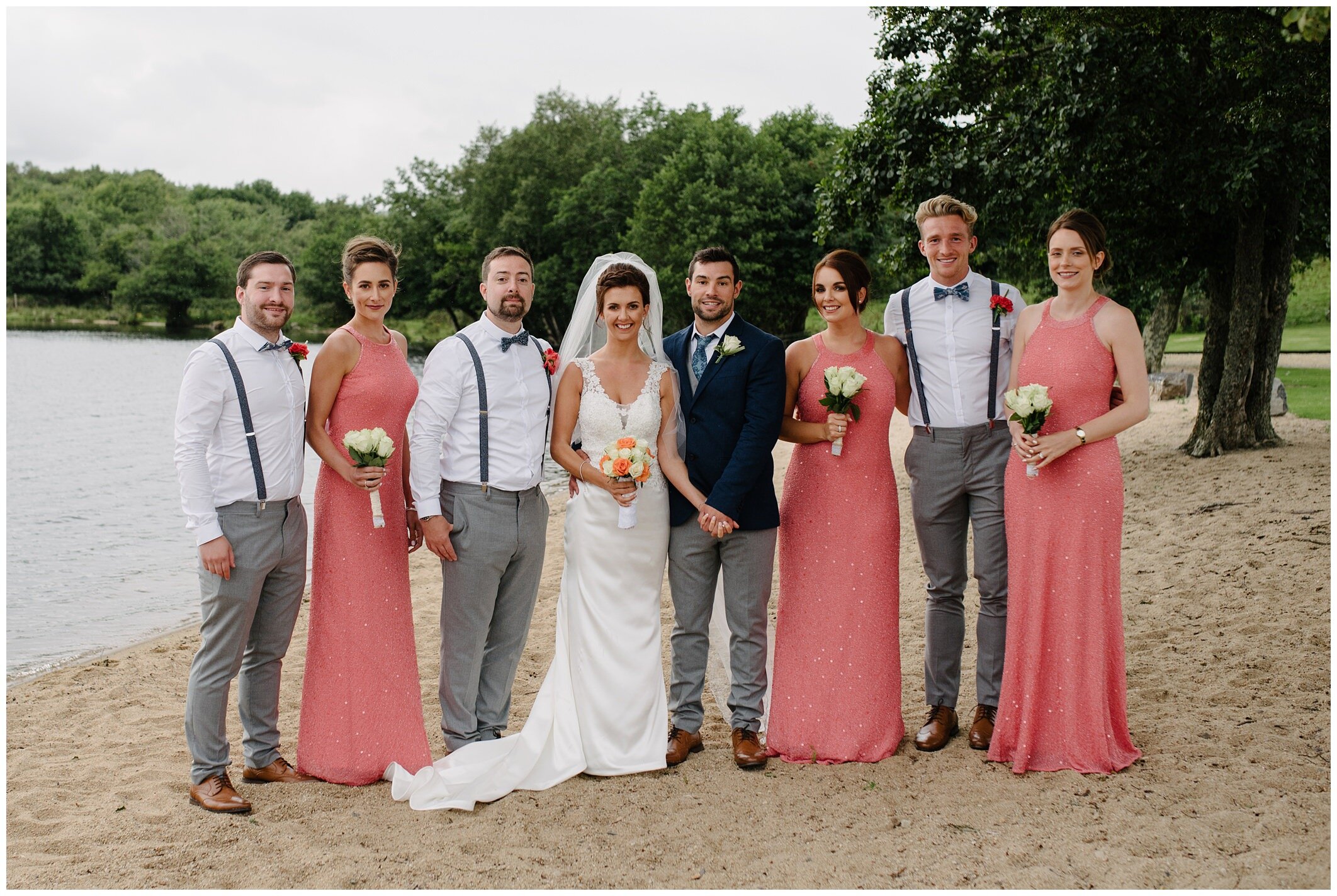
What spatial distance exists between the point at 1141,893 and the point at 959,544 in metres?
1.94

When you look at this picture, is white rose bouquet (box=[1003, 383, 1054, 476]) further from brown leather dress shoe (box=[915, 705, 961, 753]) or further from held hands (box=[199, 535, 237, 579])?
held hands (box=[199, 535, 237, 579])

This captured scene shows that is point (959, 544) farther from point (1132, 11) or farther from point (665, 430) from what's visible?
point (1132, 11)

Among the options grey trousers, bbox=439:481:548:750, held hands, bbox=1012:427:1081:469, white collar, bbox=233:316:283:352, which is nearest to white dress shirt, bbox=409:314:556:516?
grey trousers, bbox=439:481:548:750

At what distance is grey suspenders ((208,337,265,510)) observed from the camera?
15.4 feet

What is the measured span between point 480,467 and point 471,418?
0.78 feet

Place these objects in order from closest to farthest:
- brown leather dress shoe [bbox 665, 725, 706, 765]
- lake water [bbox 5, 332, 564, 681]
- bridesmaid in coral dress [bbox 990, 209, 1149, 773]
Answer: bridesmaid in coral dress [bbox 990, 209, 1149, 773]
brown leather dress shoe [bbox 665, 725, 706, 765]
lake water [bbox 5, 332, 564, 681]

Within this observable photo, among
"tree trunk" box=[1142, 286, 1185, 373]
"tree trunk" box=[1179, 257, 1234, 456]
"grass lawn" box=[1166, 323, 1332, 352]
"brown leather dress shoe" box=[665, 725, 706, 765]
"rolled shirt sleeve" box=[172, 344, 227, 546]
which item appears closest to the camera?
"rolled shirt sleeve" box=[172, 344, 227, 546]

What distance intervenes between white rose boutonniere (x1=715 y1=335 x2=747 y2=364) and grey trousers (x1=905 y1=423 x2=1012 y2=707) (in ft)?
3.31

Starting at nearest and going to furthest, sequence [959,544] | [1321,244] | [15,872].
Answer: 1. [15,872]
2. [959,544]
3. [1321,244]

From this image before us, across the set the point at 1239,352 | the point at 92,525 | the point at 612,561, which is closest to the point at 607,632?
the point at 612,561

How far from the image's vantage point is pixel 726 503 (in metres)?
5.07

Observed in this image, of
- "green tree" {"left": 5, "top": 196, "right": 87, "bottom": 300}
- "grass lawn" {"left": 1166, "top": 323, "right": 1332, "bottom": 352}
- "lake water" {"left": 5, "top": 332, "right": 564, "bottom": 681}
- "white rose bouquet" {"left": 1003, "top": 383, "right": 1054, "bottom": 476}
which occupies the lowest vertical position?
"lake water" {"left": 5, "top": 332, "right": 564, "bottom": 681}

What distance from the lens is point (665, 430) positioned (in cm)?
522

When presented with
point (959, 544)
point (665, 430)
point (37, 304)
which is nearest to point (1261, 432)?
point (959, 544)
